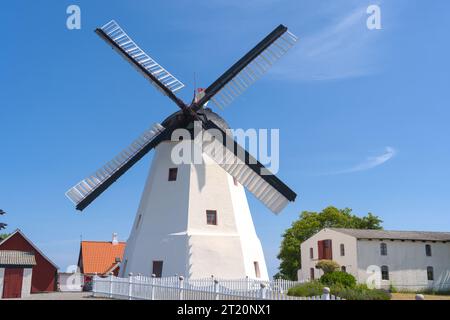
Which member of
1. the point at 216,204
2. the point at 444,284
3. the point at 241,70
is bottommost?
the point at 444,284

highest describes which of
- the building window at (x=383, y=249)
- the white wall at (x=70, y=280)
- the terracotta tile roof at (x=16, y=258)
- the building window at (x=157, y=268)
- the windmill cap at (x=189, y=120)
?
the windmill cap at (x=189, y=120)

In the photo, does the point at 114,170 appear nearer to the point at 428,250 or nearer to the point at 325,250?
the point at 325,250

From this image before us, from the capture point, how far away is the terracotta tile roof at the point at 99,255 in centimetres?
3753

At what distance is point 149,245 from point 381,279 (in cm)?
2131

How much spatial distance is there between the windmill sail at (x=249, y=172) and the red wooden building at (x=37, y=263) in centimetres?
1328

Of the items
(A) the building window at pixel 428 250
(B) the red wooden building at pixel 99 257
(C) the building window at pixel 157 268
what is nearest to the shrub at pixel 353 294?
(C) the building window at pixel 157 268

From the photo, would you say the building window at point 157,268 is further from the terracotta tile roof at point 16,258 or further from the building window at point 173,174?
the terracotta tile roof at point 16,258

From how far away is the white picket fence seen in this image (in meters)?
13.4

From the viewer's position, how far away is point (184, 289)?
15.4m

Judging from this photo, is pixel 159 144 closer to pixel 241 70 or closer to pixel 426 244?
pixel 241 70

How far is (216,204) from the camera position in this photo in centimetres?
2061

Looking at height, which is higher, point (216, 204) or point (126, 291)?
point (216, 204)
